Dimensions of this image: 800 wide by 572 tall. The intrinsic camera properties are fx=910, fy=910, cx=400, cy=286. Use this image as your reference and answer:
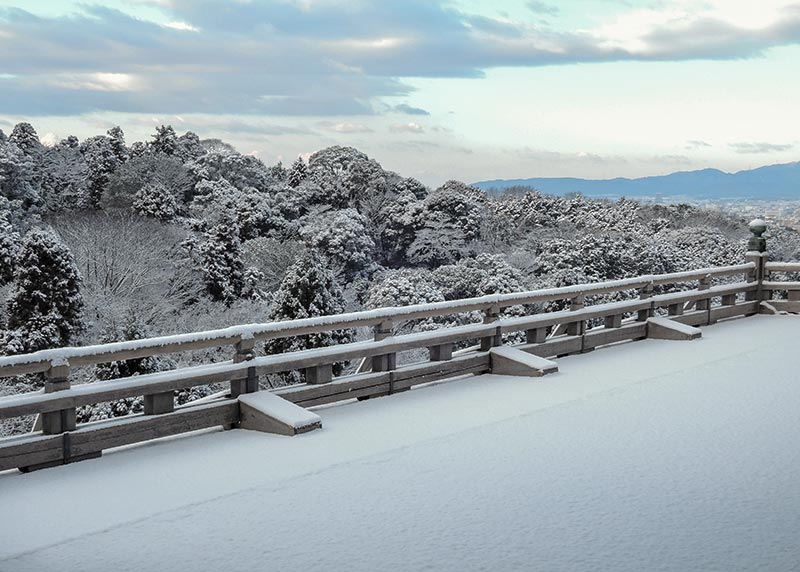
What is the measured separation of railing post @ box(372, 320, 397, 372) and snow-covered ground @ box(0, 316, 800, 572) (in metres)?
0.30

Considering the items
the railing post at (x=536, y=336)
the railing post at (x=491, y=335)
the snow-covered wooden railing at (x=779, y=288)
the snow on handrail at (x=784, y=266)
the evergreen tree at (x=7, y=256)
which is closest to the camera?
the railing post at (x=491, y=335)

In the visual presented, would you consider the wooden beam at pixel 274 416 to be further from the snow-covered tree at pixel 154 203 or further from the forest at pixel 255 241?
the snow-covered tree at pixel 154 203

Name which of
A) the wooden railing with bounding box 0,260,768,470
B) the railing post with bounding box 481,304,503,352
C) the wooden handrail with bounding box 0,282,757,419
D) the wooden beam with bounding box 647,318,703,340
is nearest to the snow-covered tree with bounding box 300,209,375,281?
the wooden beam with bounding box 647,318,703,340

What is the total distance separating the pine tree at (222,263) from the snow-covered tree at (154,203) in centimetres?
448

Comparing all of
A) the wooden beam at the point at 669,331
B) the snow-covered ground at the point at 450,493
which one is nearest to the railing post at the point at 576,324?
the wooden beam at the point at 669,331

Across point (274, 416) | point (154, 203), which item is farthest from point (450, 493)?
point (154, 203)

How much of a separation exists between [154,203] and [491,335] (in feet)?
135

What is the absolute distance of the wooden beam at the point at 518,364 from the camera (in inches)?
326

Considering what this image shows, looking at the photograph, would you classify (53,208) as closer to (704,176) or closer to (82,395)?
(704,176)

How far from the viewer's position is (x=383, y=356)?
745cm

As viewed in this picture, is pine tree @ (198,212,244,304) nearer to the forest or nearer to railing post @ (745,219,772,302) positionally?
the forest

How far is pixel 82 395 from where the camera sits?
216 inches

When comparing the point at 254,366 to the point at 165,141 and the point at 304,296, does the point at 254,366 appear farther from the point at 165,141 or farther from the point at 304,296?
the point at 165,141

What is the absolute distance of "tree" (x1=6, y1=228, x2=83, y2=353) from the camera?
105 ft
